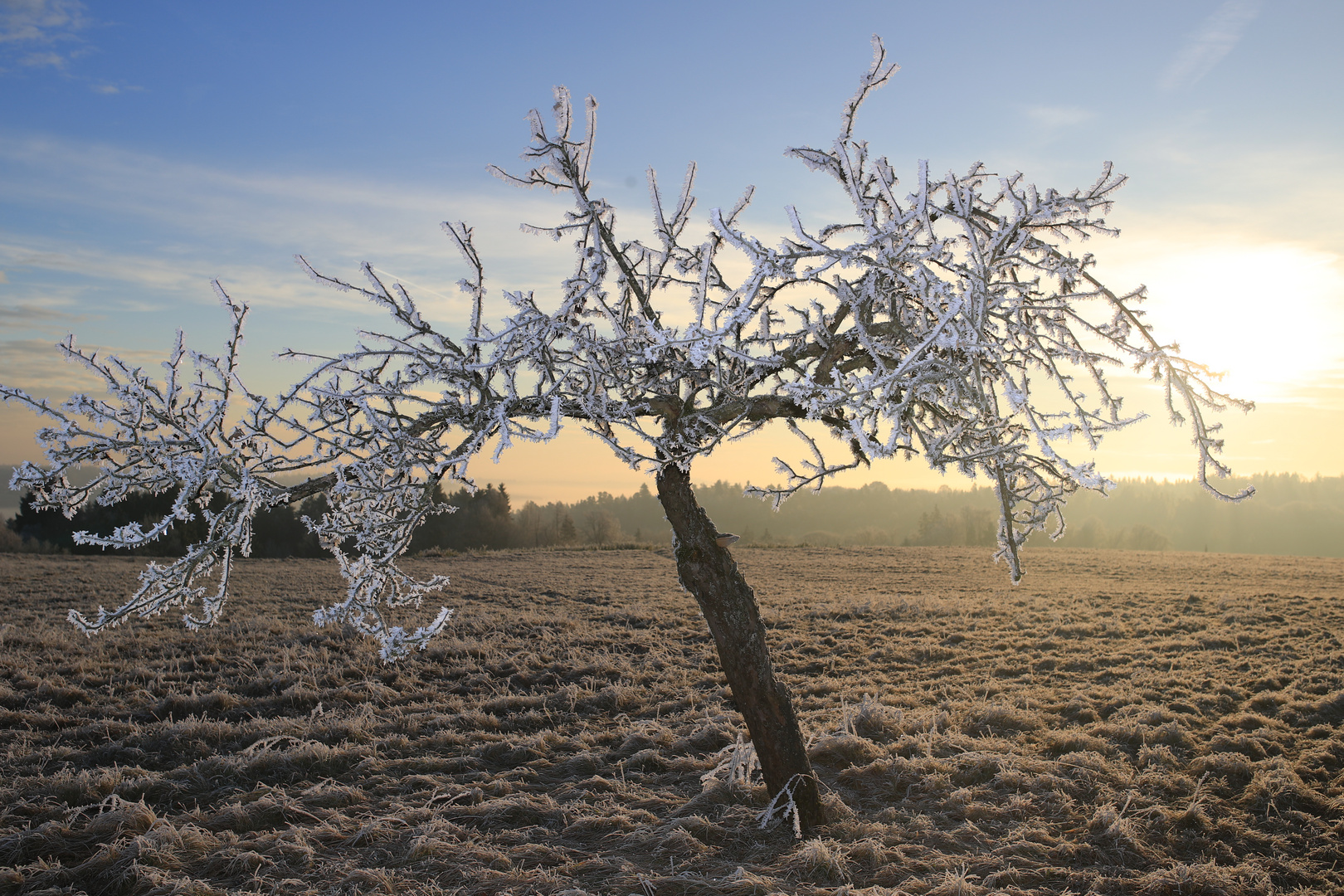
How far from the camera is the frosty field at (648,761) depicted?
16.6 feet

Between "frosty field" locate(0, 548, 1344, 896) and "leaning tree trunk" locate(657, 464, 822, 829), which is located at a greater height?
"leaning tree trunk" locate(657, 464, 822, 829)

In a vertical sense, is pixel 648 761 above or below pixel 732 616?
below

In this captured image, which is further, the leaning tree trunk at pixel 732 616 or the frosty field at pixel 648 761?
the leaning tree trunk at pixel 732 616

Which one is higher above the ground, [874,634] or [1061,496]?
[1061,496]

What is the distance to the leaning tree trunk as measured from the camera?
5289mm

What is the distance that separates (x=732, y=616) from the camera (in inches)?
208

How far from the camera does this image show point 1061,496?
17.7ft

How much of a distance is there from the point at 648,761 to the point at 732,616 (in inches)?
102

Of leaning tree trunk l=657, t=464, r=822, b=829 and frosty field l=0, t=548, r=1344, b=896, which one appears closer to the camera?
frosty field l=0, t=548, r=1344, b=896

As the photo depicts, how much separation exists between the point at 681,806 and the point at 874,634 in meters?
9.17

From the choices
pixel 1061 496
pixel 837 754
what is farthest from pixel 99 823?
pixel 1061 496

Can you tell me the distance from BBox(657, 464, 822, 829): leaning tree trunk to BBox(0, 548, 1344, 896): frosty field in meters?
0.82

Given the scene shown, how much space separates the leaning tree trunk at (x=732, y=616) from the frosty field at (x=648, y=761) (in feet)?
A: 2.69

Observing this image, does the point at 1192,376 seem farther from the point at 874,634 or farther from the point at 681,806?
the point at 874,634
